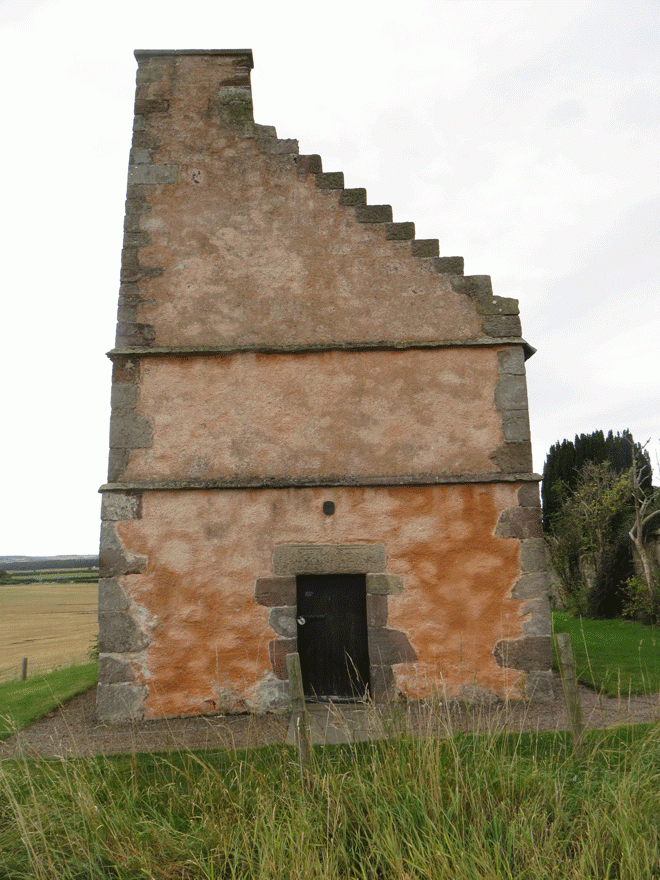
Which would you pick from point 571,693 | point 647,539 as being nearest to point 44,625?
point 647,539

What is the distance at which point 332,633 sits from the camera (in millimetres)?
7414

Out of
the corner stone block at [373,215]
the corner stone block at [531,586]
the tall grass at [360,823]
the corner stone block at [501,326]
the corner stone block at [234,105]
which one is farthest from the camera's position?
the corner stone block at [234,105]

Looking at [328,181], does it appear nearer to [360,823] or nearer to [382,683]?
[382,683]

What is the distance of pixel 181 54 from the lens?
8.54 metres

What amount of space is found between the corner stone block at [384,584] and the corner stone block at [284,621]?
3.04 feet

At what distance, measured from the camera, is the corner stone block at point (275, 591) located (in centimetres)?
725

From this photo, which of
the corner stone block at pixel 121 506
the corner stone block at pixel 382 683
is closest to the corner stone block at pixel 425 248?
the corner stone block at pixel 121 506

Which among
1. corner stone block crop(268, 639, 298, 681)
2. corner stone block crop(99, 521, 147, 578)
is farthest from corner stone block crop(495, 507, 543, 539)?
corner stone block crop(99, 521, 147, 578)

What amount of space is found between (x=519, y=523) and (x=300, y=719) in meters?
4.15

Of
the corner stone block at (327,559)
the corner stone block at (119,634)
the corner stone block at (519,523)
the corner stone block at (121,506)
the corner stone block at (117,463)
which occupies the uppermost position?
the corner stone block at (117,463)

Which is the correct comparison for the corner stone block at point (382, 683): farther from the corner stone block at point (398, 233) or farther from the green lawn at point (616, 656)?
the corner stone block at point (398, 233)

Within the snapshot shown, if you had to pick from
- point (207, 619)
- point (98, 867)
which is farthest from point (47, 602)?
point (98, 867)

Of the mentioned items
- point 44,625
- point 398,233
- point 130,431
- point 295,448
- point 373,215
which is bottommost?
point 44,625

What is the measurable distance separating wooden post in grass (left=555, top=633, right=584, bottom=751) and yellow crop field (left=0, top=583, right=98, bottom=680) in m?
14.0
